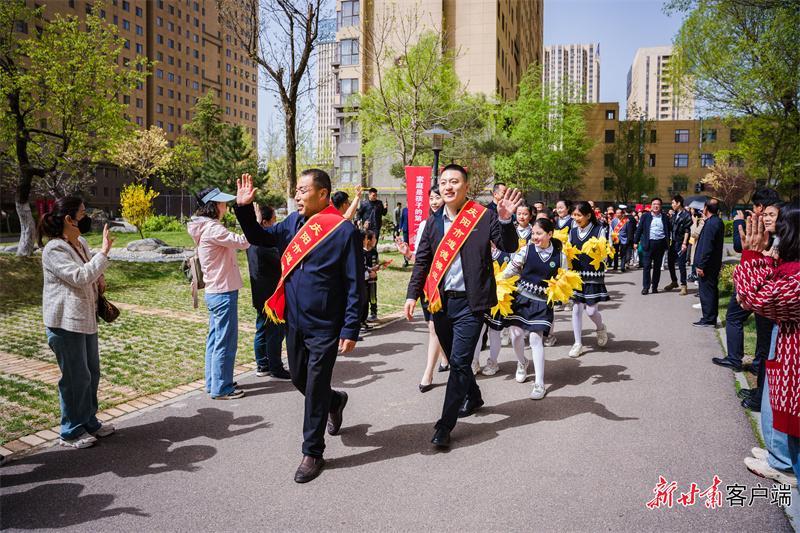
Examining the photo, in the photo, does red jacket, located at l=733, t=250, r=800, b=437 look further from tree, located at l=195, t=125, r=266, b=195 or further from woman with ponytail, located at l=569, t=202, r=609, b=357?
tree, located at l=195, t=125, r=266, b=195

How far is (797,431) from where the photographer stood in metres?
3.78

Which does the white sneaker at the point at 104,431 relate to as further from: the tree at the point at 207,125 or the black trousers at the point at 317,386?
the tree at the point at 207,125

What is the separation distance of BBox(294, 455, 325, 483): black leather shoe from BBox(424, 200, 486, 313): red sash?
160 cm

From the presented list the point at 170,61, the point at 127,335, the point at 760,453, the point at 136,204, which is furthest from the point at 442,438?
the point at 170,61

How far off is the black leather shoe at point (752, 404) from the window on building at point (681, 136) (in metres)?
81.1

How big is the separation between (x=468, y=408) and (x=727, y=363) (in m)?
3.93

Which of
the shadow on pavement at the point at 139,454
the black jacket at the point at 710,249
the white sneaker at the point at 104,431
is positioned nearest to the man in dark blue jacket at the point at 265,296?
the shadow on pavement at the point at 139,454

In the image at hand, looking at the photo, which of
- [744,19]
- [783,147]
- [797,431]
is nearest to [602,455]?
[797,431]

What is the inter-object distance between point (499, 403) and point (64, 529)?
12.9 ft

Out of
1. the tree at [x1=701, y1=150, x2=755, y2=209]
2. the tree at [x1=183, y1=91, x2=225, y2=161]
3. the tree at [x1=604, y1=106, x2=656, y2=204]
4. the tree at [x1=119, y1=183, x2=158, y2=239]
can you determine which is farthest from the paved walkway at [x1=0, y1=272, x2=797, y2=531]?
the tree at [x1=604, y1=106, x2=656, y2=204]

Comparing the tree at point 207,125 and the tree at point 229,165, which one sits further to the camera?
the tree at point 207,125

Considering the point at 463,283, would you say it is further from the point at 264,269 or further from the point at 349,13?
the point at 349,13

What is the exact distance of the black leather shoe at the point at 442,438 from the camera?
4805 mm

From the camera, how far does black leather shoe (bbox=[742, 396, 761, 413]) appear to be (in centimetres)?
580
